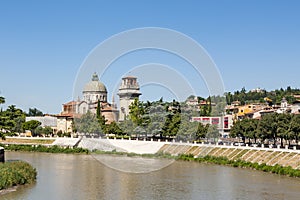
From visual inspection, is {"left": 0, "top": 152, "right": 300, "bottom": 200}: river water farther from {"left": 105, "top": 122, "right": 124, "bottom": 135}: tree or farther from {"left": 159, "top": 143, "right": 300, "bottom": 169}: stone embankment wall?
{"left": 105, "top": 122, "right": 124, "bottom": 135}: tree

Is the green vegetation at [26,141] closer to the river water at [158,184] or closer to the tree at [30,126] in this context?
the tree at [30,126]

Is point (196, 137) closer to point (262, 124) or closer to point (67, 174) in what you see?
point (262, 124)

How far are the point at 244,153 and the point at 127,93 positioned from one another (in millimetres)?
33834

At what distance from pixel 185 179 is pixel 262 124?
15007 millimetres

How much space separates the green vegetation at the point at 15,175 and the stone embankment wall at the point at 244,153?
15564mm

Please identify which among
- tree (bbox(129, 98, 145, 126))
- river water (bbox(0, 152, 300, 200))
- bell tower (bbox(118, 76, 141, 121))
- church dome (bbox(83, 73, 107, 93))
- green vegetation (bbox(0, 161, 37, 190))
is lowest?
river water (bbox(0, 152, 300, 200))

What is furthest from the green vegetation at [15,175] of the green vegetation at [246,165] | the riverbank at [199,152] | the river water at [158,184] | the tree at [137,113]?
the tree at [137,113]

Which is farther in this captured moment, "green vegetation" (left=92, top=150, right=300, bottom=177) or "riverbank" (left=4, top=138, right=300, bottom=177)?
"riverbank" (left=4, top=138, right=300, bottom=177)

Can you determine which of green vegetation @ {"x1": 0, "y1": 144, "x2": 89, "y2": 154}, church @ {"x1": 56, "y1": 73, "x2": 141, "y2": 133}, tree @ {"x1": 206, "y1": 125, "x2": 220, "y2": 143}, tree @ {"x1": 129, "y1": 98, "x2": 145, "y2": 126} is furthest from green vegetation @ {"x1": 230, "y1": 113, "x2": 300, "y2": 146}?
church @ {"x1": 56, "y1": 73, "x2": 141, "y2": 133}

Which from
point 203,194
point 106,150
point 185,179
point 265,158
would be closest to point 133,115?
point 106,150

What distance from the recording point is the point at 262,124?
4122cm

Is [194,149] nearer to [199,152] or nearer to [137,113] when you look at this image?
[199,152]

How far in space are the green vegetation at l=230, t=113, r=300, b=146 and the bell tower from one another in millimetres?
24240

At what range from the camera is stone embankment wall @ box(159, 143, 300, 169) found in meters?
31.9
